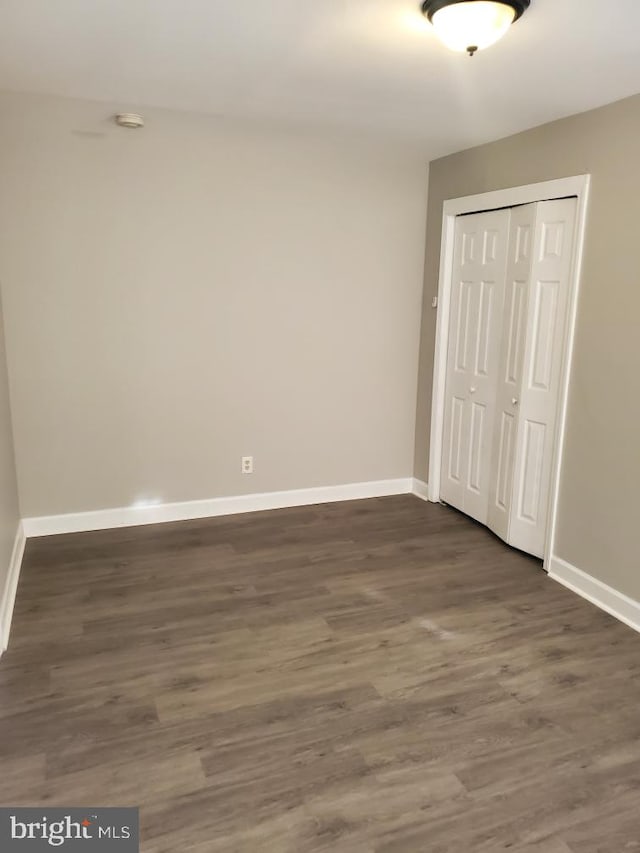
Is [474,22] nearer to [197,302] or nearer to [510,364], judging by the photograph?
[510,364]

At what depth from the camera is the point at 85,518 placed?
4020 millimetres

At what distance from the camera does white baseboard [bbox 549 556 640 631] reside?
3082mm

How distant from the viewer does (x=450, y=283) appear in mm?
4371

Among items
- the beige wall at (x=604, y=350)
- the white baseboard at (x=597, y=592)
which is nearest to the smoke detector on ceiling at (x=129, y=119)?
the beige wall at (x=604, y=350)

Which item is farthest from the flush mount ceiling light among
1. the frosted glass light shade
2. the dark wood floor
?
the dark wood floor

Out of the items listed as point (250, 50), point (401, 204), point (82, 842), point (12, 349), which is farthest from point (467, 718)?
point (401, 204)

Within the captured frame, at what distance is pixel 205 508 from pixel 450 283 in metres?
2.18

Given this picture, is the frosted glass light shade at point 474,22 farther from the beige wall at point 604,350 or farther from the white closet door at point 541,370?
the white closet door at point 541,370

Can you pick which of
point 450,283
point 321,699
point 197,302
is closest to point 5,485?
point 197,302

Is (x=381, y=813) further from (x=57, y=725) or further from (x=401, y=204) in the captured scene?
(x=401, y=204)

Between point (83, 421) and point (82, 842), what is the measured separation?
8.13ft

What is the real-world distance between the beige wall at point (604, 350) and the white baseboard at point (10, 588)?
2.72 metres

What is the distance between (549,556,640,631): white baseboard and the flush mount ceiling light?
2.45m

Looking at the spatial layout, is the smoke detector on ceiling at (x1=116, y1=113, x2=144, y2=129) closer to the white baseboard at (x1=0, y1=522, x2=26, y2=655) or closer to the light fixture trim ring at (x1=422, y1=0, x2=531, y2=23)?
the light fixture trim ring at (x1=422, y1=0, x2=531, y2=23)
